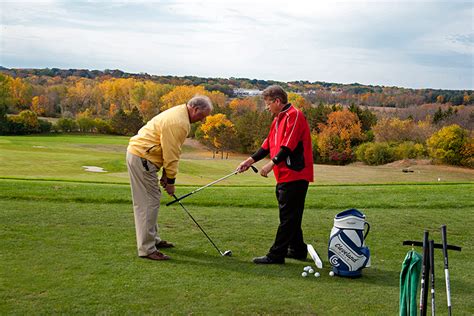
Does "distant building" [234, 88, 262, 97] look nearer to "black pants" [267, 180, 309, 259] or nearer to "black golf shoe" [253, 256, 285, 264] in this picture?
"black pants" [267, 180, 309, 259]

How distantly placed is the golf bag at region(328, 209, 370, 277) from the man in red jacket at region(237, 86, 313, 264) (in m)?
0.62

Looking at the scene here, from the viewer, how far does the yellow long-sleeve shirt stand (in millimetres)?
6473

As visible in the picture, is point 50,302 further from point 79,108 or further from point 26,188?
point 79,108

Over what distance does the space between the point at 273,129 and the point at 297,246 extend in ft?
5.20

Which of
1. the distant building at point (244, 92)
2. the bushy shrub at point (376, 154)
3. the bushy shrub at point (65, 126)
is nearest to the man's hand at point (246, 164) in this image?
the bushy shrub at point (376, 154)

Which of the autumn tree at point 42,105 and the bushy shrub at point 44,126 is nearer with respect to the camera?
the bushy shrub at point 44,126

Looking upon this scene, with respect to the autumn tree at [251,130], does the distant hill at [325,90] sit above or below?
above

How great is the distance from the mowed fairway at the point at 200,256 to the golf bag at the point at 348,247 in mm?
161

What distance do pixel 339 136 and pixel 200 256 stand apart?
53493 mm

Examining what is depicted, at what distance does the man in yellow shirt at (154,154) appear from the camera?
21.3 ft

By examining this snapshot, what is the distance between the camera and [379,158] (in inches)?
1988

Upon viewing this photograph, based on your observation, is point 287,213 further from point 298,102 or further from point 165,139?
point 298,102

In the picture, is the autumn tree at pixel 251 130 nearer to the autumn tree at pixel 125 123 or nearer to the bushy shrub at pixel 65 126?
the autumn tree at pixel 125 123

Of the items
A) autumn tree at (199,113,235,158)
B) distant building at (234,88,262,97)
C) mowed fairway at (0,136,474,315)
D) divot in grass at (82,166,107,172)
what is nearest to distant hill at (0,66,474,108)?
distant building at (234,88,262,97)
